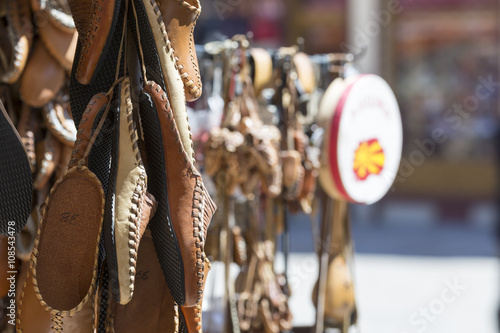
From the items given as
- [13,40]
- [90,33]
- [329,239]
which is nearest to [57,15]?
A: [13,40]

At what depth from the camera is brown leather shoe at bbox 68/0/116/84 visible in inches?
49.6

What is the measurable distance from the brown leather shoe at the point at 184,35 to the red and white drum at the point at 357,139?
1.24 m

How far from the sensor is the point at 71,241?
48.4 inches

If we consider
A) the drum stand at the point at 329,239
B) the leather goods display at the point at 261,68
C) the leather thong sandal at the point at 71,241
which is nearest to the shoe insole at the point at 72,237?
the leather thong sandal at the point at 71,241

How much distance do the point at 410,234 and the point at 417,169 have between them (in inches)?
44.6

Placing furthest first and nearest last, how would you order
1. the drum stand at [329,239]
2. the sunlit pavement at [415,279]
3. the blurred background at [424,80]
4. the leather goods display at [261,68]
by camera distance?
the blurred background at [424,80] < the sunlit pavement at [415,279] < the drum stand at [329,239] < the leather goods display at [261,68]

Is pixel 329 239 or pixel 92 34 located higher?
pixel 92 34

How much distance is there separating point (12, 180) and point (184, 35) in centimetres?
46

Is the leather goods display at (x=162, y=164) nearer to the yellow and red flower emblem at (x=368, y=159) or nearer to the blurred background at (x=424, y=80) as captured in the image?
the yellow and red flower emblem at (x=368, y=159)

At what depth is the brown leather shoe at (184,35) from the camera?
1343 mm

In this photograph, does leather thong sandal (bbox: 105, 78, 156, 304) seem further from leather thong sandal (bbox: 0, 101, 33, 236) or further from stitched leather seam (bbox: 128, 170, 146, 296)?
leather thong sandal (bbox: 0, 101, 33, 236)

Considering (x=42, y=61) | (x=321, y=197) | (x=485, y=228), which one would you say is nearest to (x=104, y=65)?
(x=42, y=61)

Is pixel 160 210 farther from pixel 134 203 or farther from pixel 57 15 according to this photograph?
pixel 57 15

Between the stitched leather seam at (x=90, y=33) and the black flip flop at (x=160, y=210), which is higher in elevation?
the stitched leather seam at (x=90, y=33)
